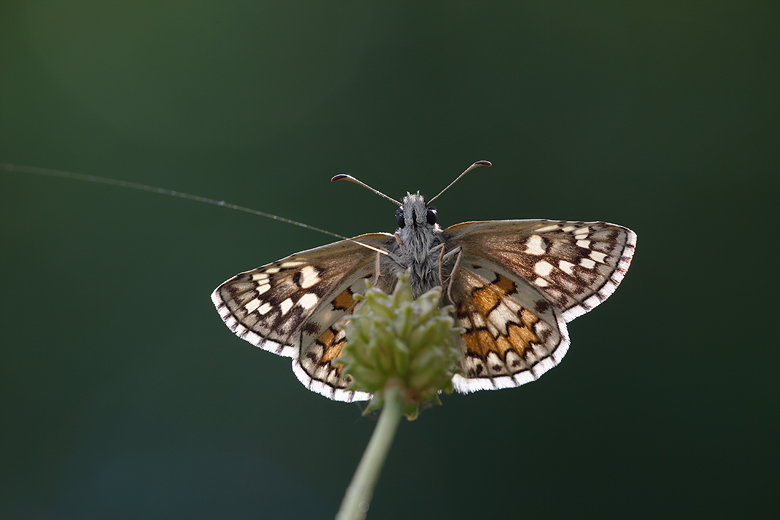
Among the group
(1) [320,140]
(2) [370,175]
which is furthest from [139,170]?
(2) [370,175]

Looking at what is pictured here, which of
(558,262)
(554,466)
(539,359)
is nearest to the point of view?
(539,359)

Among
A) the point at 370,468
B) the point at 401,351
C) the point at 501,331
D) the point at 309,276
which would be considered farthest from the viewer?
the point at 309,276

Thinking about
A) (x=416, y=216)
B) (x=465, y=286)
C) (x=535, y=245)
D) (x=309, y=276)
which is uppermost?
(x=535, y=245)

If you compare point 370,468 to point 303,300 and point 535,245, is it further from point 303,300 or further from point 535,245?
point 535,245

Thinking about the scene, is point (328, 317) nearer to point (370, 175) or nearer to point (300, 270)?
point (300, 270)

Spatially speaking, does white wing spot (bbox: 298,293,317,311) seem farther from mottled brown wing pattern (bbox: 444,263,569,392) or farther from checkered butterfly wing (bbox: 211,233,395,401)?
mottled brown wing pattern (bbox: 444,263,569,392)

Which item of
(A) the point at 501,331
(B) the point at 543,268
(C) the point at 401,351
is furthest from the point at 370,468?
(B) the point at 543,268

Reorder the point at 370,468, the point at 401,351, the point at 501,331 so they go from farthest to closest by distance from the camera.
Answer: the point at 501,331 < the point at 401,351 < the point at 370,468
